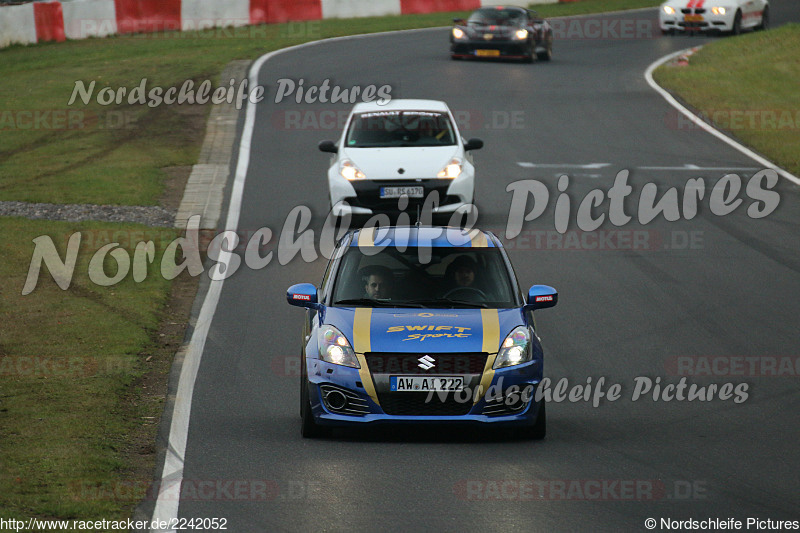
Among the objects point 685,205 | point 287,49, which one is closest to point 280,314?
point 685,205

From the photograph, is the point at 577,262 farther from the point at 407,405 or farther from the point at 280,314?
the point at 407,405

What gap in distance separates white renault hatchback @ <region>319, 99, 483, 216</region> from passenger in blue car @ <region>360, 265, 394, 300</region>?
7463 mm

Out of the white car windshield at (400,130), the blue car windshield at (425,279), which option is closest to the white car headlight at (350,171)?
the white car windshield at (400,130)

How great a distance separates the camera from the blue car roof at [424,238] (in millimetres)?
10375

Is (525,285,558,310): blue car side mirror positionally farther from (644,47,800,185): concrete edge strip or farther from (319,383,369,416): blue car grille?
(644,47,800,185): concrete edge strip

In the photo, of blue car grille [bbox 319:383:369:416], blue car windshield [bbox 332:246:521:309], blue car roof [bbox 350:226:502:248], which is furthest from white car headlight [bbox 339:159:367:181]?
blue car grille [bbox 319:383:369:416]

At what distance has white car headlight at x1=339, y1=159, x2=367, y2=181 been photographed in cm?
1761

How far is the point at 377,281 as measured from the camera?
9.95 metres

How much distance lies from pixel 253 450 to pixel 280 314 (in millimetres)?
4774

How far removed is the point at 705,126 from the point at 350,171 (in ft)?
37.1

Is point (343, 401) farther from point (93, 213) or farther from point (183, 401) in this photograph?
point (93, 213)

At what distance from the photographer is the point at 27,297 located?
47.5ft

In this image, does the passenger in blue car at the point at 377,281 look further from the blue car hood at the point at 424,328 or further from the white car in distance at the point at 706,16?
the white car in distance at the point at 706,16

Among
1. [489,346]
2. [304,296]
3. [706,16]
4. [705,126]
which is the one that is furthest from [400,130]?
[706,16]
